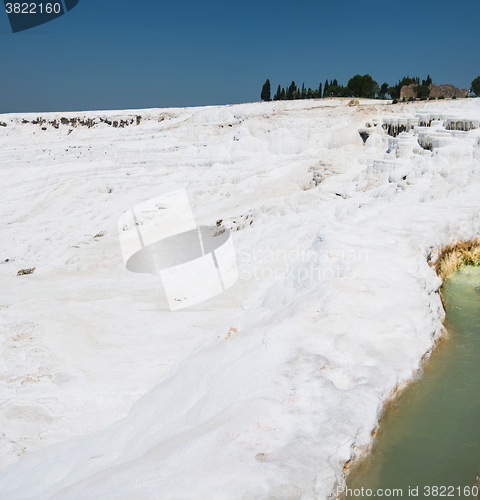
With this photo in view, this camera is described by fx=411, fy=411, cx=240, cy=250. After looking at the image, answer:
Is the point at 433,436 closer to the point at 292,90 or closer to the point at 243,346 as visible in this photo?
the point at 243,346

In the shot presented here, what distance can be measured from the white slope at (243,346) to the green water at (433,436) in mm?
210

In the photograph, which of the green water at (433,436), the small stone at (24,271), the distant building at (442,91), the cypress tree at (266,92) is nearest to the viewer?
the green water at (433,436)

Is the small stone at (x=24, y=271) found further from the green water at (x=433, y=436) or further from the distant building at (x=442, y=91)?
the distant building at (x=442, y=91)

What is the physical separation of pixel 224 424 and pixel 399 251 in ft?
14.1

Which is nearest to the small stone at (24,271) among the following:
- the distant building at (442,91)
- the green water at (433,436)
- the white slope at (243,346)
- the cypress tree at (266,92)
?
the white slope at (243,346)

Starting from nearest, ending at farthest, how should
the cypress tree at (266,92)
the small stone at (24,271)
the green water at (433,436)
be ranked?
the green water at (433,436) → the small stone at (24,271) → the cypress tree at (266,92)

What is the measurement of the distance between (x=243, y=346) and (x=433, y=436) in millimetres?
2209

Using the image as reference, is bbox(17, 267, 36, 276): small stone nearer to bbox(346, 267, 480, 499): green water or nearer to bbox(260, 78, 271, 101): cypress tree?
bbox(346, 267, 480, 499): green water

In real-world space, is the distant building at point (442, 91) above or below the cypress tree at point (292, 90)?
below

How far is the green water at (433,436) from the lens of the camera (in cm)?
312

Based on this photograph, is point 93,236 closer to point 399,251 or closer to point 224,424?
point 399,251

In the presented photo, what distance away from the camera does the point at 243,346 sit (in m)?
4.98

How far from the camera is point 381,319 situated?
4.79m

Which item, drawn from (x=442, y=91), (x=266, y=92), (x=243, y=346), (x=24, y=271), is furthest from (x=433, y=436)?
(x=266, y=92)
